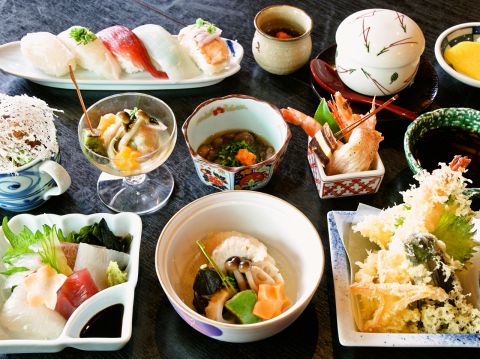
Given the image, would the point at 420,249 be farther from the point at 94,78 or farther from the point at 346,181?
the point at 94,78

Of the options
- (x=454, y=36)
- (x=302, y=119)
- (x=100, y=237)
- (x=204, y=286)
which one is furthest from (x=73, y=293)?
(x=454, y=36)

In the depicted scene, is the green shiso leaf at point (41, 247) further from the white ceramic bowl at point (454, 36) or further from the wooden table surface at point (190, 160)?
the white ceramic bowl at point (454, 36)

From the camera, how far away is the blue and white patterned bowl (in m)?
1.25

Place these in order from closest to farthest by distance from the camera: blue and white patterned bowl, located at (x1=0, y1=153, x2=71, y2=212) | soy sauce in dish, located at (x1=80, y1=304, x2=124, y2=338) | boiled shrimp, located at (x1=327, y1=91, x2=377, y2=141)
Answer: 1. soy sauce in dish, located at (x1=80, y1=304, x2=124, y2=338)
2. blue and white patterned bowl, located at (x1=0, y1=153, x2=71, y2=212)
3. boiled shrimp, located at (x1=327, y1=91, x2=377, y2=141)

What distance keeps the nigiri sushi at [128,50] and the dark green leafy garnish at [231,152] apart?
416mm

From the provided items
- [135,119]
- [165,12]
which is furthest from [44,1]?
[135,119]

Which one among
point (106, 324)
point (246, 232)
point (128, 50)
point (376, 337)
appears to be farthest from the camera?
point (128, 50)

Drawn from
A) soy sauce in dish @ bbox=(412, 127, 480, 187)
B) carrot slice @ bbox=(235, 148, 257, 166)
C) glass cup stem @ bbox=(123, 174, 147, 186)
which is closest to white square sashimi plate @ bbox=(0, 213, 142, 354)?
glass cup stem @ bbox=(123, 174, 147, 186)

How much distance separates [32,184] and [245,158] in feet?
1.98

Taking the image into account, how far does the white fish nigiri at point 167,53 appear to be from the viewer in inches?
64.9

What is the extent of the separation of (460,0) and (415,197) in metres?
1.38

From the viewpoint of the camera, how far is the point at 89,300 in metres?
1.03

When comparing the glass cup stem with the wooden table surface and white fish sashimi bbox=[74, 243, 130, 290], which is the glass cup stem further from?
white fish sashimi bbox=[74, 243, 130, 290]

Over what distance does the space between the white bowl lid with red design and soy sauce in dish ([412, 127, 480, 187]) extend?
248 millimetres
